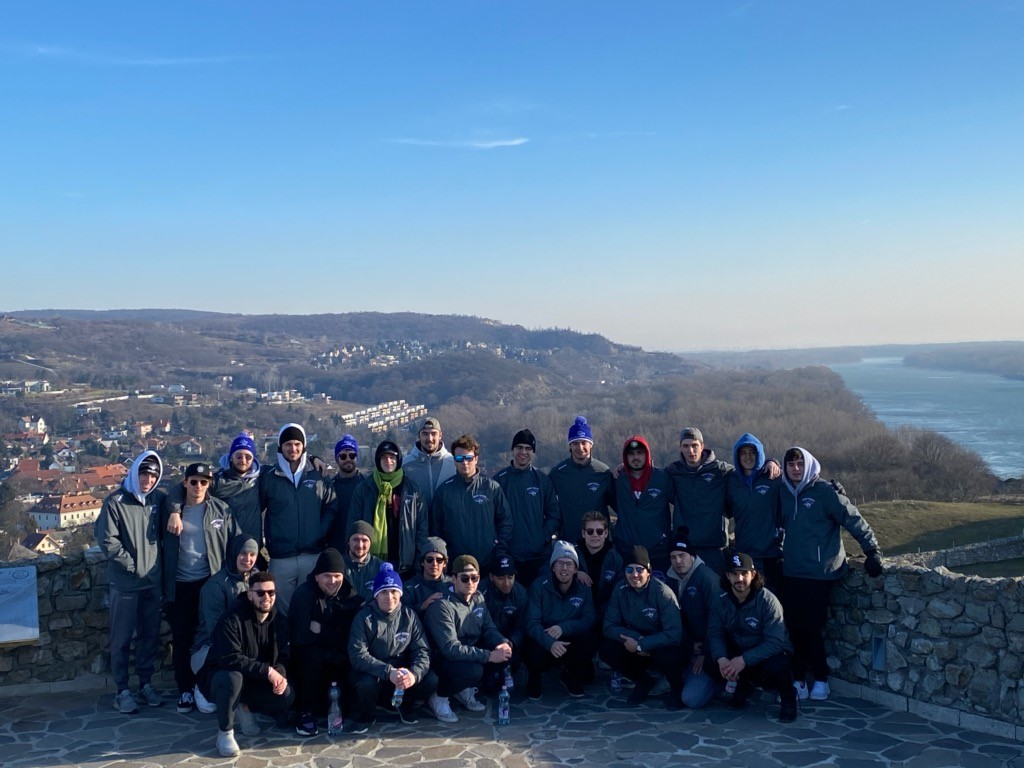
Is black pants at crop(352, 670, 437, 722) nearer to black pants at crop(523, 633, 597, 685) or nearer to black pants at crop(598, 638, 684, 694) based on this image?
black pants at crop(523, 633, 597, 685)

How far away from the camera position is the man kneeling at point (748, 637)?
6.21m

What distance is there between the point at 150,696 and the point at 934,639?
593 centimetres

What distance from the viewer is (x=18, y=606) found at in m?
6.66

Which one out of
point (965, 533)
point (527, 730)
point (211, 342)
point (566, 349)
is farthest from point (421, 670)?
point (566, 349)

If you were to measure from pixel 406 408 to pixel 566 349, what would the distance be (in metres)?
79.8

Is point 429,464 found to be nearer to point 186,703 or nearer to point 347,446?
point 347,446

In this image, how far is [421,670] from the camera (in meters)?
6.05

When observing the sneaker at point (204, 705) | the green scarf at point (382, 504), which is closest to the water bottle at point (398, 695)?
the green scarf at point (382, 504)

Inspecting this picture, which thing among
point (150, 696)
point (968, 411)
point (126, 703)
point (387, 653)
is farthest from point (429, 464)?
point (968, 411)

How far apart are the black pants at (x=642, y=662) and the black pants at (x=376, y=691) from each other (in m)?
1.43

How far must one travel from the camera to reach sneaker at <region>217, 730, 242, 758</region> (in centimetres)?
558

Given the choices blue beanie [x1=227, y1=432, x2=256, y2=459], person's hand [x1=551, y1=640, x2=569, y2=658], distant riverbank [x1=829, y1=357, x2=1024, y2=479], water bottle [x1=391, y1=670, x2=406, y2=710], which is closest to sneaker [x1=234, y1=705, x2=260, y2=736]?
water bottle [x1=391, y1=670, x2=406, y2=710]

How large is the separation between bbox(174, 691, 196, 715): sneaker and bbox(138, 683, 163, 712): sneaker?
0.69 feet

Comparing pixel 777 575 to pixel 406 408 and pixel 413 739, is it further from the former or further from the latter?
pixel 406 408
